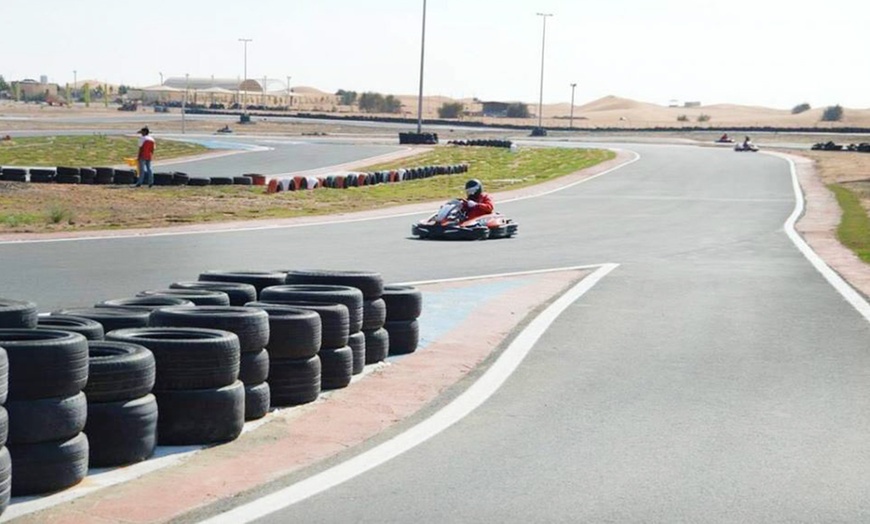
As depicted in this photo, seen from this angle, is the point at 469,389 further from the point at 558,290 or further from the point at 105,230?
the point at 105,230

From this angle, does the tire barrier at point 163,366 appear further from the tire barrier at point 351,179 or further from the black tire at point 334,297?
the tire barrier at point 351,179

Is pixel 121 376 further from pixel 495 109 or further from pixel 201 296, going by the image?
pixel 495 109

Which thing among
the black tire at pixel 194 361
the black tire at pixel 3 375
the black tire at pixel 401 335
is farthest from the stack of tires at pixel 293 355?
the black tire at pixel 3 375

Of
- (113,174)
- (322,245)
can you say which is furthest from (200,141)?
(322,245)

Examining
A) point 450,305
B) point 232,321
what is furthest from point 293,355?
point 450,305

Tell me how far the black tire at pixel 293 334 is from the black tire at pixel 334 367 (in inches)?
19.9

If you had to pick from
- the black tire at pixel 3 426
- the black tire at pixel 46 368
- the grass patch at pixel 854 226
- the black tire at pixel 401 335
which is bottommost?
the grass patch at pixel 854 226

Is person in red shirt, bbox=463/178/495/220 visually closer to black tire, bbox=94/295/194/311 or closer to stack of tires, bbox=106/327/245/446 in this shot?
black tire, bbox=94/295/194/311

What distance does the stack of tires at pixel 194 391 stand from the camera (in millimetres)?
7844

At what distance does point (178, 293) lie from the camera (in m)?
10.6

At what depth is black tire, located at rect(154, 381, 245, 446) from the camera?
309 inches

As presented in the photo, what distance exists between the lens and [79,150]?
186ft

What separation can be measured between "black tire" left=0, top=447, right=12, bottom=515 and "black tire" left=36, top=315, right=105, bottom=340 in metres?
1.99

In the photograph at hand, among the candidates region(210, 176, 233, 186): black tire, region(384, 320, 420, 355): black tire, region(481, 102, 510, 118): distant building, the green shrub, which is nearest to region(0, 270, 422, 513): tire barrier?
region(384, 320, 420, 355): black tire
